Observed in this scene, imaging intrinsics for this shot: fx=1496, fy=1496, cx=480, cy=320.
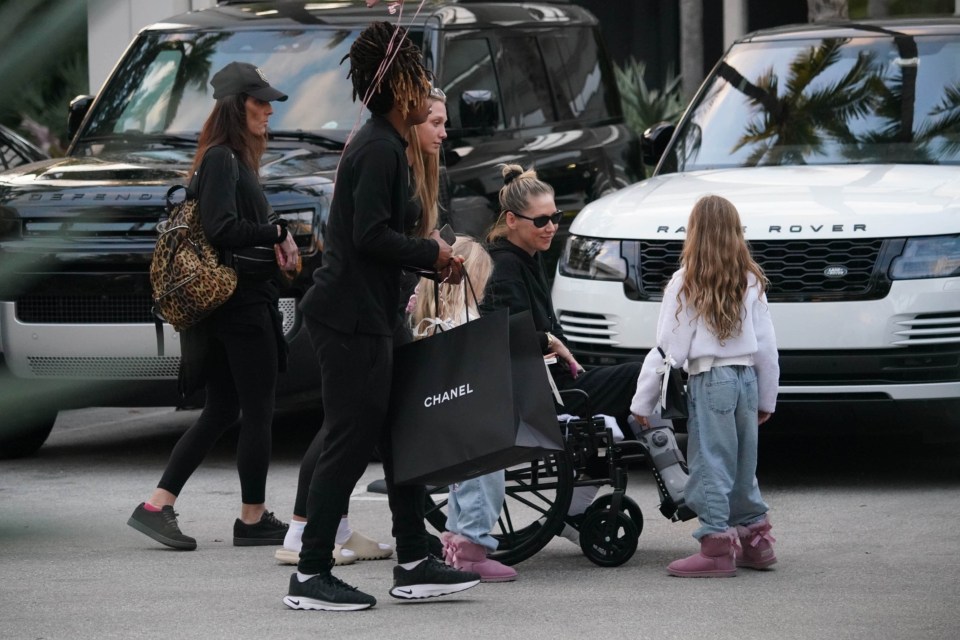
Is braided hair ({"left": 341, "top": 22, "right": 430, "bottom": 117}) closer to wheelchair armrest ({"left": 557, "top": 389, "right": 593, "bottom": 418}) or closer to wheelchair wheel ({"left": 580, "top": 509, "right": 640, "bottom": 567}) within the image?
wheelchair armrest ({"left": 557, "top": 389, "right": 593, "bottom": 418})

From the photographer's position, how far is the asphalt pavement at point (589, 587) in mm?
4477

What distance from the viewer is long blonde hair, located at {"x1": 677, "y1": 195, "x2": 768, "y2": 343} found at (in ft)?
17.0

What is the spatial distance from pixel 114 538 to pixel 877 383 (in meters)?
5.58

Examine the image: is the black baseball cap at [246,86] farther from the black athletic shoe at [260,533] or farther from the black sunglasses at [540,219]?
the black athletic shoe at [260,533]

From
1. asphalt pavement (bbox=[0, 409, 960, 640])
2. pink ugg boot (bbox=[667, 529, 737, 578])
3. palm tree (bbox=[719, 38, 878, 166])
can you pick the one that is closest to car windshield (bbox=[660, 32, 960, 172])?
palm tree (bbox=[719, 38, 878, 166])

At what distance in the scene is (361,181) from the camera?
445 centimetres

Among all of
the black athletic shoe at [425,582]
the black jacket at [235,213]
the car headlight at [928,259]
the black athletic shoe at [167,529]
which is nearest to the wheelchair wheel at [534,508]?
the black athletic shoe at [425,582]

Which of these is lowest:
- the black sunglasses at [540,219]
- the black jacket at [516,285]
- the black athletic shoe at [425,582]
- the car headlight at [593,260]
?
the black athletic shoe at [425,582]

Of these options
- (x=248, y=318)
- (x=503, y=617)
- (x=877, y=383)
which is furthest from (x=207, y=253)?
(x=877, y=383)

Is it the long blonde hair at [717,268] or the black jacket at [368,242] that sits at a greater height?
the black jacket at [368,242]

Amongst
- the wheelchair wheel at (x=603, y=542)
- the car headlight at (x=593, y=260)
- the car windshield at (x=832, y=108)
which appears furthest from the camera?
the car windshield at (x=832, y=108)

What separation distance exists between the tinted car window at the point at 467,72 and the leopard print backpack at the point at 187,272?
2.75 m

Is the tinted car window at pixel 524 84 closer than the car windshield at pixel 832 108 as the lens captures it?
No

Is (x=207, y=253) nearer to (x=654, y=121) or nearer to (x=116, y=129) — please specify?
(x=116, y=129)
